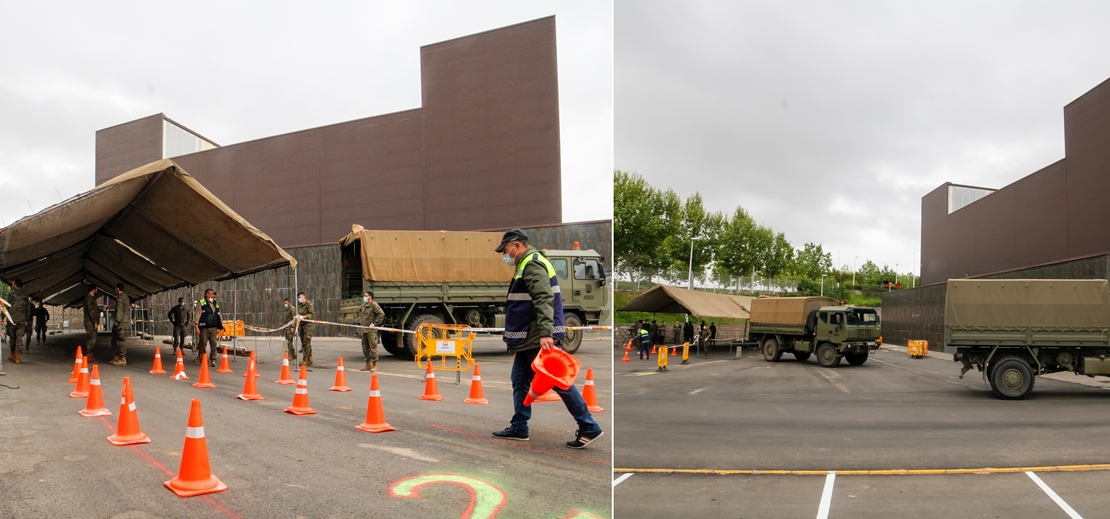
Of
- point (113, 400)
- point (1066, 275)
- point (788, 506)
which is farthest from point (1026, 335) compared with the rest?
point (113, 400)

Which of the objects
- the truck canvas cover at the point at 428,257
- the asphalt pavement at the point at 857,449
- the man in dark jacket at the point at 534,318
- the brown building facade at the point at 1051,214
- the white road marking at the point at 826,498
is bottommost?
the asphalt pavement at the point at 857,449

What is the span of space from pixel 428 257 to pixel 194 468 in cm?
1291

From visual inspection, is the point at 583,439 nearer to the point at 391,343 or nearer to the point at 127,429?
the point at 127,429

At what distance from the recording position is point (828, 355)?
84.3 feet

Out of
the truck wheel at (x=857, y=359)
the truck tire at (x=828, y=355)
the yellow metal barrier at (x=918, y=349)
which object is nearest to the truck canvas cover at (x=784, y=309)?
the truck tire at (x=828, y=355)

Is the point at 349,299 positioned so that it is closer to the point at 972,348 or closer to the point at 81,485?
the point at 81,485

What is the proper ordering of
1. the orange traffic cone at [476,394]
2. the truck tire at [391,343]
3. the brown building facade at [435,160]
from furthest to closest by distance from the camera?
1. the brown building facade at [435,160]
2. the truck tire at [391,343]
3. the orange traffic cone at [476,394]

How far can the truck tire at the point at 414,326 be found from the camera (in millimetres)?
16312

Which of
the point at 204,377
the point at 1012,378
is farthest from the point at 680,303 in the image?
the point at 204,377

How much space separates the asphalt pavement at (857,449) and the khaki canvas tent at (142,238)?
7.92 metres

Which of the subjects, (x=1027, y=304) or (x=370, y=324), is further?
(x=1027, y=304)

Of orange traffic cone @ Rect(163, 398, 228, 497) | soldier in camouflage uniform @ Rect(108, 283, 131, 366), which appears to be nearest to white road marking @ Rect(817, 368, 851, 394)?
orange traffic cone @ Rect(163, 398, 228, 497)

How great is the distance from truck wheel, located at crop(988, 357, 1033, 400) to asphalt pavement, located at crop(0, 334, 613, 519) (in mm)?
11757

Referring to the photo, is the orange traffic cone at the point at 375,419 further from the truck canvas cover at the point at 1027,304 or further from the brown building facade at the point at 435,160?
the brown building facade at the point at 435,160
